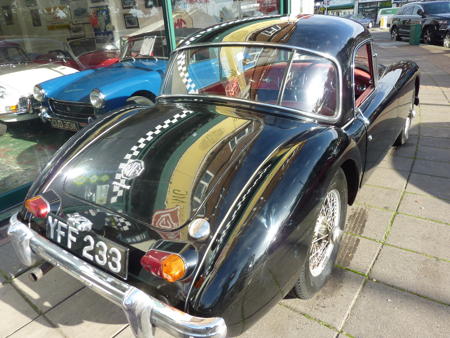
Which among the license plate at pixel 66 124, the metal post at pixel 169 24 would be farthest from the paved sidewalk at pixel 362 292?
the metal post at pixel 169 24

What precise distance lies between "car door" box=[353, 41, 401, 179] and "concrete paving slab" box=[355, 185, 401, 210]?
0.38 metres

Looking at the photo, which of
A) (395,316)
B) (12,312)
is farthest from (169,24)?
(395,316)

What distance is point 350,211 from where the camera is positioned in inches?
123

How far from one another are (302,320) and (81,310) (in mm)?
1383

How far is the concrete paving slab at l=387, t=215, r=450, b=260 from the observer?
257cm

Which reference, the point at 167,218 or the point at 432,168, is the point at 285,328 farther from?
the point at 432,168

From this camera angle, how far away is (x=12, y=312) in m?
2.29

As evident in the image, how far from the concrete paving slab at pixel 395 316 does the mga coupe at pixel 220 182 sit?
281 mm

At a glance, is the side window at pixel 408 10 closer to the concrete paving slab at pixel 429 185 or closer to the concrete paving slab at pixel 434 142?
the concrete paving slab at pixel 434 142

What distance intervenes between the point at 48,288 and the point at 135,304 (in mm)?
1256

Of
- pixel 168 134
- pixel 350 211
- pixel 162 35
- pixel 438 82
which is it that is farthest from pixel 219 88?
pixel 438 82

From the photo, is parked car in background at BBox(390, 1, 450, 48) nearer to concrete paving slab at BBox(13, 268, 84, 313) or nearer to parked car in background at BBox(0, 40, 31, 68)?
parked car in background at BBox(0, 40, 31, 68)

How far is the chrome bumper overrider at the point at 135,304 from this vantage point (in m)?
1.45

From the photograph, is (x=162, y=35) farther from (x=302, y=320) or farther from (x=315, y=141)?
(x=302, y=320)
